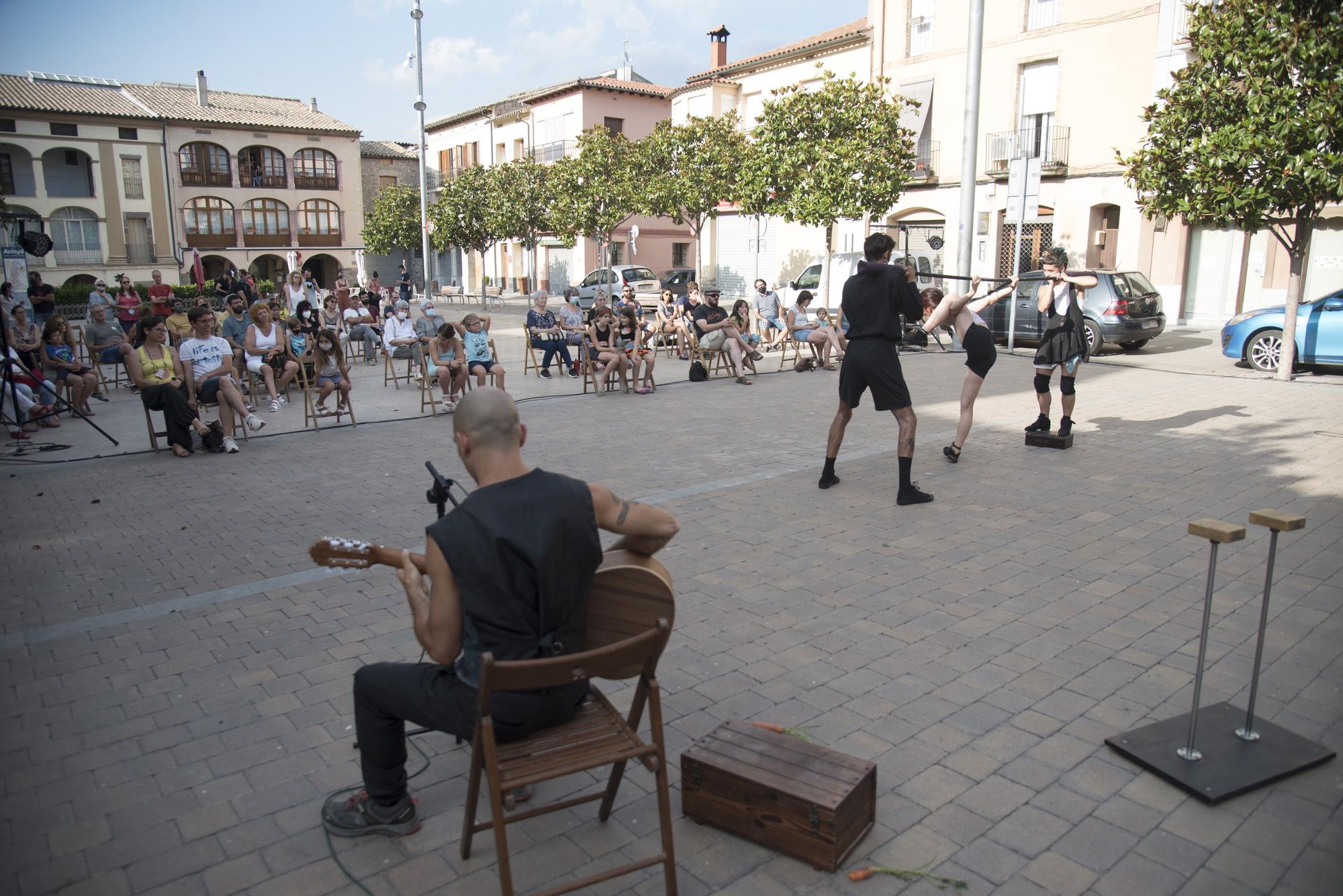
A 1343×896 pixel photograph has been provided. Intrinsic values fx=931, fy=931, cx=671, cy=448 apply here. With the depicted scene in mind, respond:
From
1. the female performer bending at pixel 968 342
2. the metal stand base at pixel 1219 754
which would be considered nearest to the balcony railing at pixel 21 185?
the female performer bending at pixel 968 342

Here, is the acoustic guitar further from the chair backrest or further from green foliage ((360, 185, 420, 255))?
green foliage ((360, 185, 420, 255))

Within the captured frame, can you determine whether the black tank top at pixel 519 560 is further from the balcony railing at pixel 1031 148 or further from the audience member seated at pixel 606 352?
the balcony railing at pixel 1031 148

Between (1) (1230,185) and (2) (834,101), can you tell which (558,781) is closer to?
(1) (1230,185)

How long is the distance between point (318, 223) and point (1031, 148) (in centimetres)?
4071

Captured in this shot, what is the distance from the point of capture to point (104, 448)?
9.28 metres

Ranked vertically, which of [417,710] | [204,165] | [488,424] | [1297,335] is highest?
[204,165]

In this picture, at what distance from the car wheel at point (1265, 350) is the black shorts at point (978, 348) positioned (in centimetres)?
866

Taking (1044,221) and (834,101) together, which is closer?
(834,101)

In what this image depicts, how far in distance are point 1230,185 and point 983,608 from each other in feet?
35.7

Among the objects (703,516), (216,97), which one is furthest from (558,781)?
(216,97)

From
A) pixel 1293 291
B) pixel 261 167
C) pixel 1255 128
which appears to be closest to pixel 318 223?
pixel 261 167

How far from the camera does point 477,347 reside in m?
11.5

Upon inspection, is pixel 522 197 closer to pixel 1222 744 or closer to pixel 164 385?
pixel 164 385

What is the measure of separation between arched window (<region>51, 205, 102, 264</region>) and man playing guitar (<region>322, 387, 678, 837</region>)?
50216 millimetres
